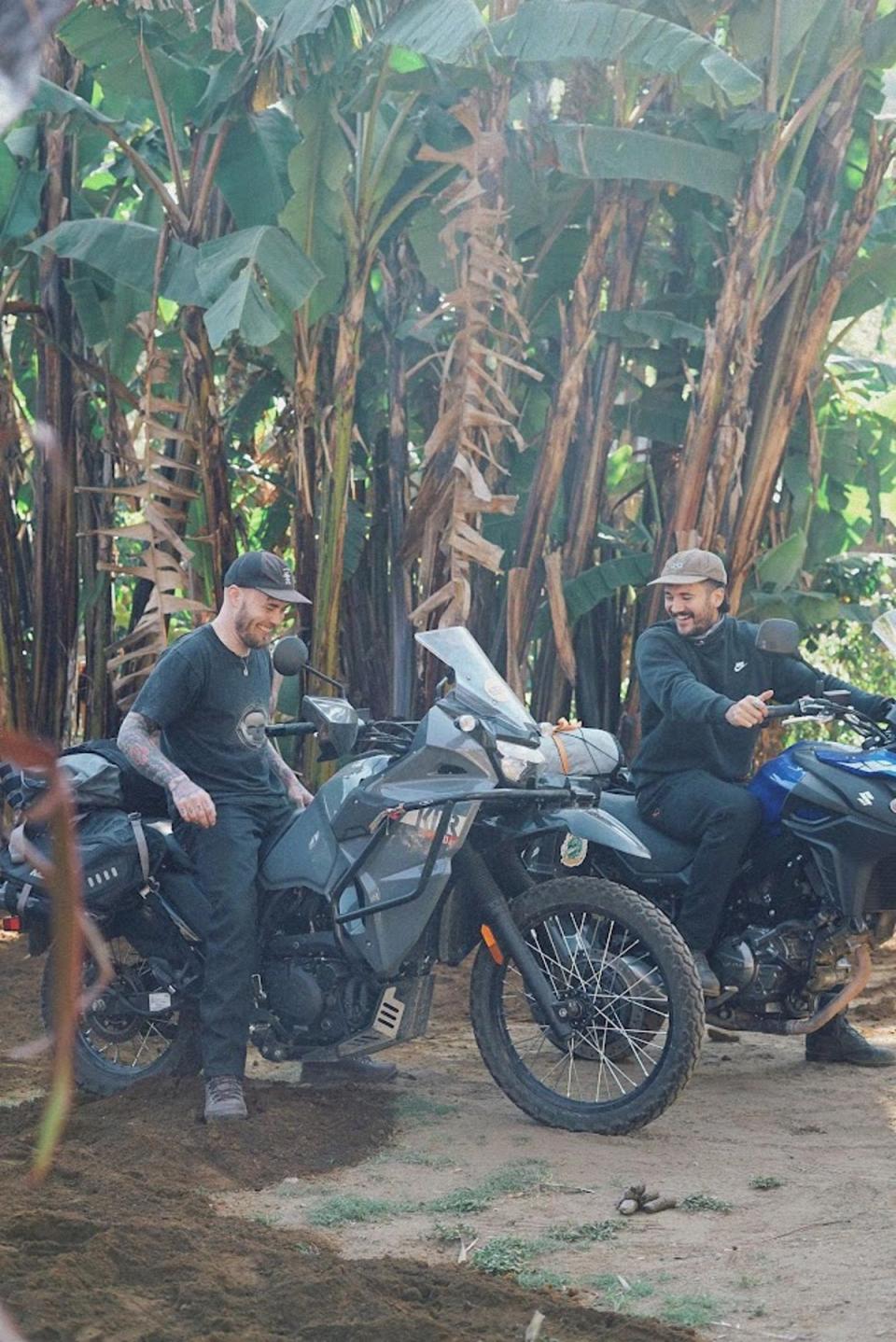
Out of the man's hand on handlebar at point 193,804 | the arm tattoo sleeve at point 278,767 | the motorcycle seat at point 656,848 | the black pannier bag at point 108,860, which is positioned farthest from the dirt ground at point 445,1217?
the arm tattoo sleeve at point 278,767

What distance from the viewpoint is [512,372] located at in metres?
9.18

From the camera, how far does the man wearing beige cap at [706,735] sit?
5.47m

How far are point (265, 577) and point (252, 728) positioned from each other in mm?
518

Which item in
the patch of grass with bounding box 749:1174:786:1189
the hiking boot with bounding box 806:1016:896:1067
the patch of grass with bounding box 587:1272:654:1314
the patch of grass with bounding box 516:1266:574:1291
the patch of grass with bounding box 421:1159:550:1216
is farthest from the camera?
the hiking boot with bounding box 806:1016:896:1067

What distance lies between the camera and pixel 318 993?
5.02m

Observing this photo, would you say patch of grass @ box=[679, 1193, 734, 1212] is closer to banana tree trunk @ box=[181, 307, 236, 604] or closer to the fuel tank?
the fuel tank

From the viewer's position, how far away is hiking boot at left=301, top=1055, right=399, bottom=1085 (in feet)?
18.1

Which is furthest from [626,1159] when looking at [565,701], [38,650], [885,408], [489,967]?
[885,408]

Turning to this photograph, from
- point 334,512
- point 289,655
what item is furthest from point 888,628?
point 334,512

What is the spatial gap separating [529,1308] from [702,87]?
6.05m

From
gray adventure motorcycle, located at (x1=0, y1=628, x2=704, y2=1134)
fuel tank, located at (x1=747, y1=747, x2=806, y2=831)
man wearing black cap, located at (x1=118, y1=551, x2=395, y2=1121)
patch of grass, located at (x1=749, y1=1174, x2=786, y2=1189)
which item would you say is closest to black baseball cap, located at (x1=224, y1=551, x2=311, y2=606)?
man wearing black cap, located at (x1=118, y1=551, x2=395, y2=1121)

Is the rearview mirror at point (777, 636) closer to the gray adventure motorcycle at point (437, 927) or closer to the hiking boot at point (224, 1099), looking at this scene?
the gray adventure motorcycle at point (437, 927)

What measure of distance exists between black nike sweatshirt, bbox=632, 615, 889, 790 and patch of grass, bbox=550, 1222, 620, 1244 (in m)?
2.09

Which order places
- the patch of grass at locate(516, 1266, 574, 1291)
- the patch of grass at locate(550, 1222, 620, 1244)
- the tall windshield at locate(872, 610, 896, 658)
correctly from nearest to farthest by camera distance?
the patch of grass at locate(516, 1266, 574, 1291)
the patch of grass at locate(550, 1222, 620, 1244)
the tall windshield at locate(872, 610, 896, 658)
